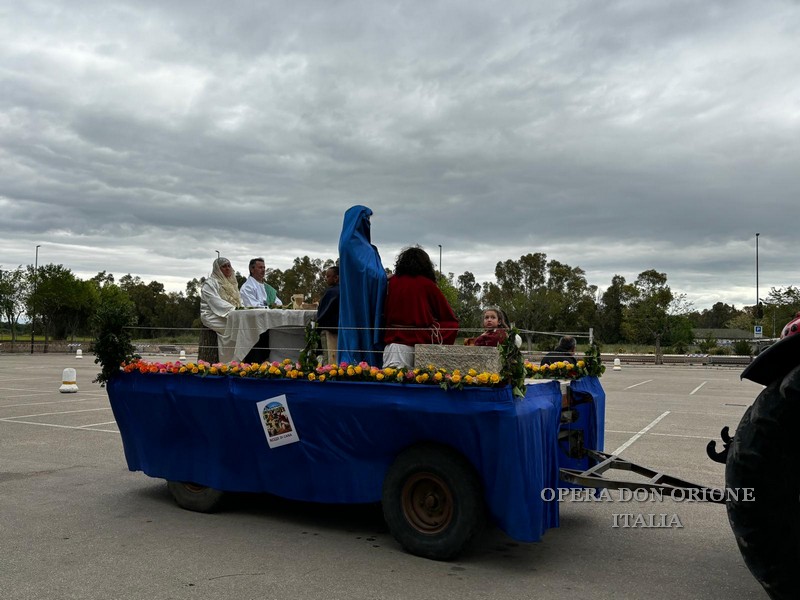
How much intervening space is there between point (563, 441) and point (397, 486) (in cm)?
182

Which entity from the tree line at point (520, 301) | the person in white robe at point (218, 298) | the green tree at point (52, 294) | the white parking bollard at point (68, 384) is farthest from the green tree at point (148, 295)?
the person in white robe at point (218, 298)

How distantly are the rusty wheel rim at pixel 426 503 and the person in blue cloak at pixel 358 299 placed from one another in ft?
4.22

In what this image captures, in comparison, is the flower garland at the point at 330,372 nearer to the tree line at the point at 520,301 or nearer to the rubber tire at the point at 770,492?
the rubber tire at the point at 770,492

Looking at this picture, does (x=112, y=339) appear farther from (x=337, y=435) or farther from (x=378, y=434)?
(x=378, y=434)

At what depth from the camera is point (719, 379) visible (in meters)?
28.7

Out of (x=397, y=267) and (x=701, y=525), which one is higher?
(x=397, y=267)

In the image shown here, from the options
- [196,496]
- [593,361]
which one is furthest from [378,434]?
[593,361]

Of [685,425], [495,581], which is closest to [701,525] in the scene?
[495,581]

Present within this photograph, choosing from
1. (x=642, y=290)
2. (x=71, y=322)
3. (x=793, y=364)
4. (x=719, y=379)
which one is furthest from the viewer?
(x=642, y=290)

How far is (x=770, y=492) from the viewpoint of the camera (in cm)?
357

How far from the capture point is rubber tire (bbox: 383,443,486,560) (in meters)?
5.01

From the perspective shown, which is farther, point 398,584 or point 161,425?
point 161,425

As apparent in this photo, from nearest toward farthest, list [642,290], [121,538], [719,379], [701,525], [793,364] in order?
1. [793,364]
2. [121,538]
3. [701,525]
4. [719,379]
5. [642,290]

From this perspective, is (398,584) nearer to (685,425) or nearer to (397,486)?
(397,486)
